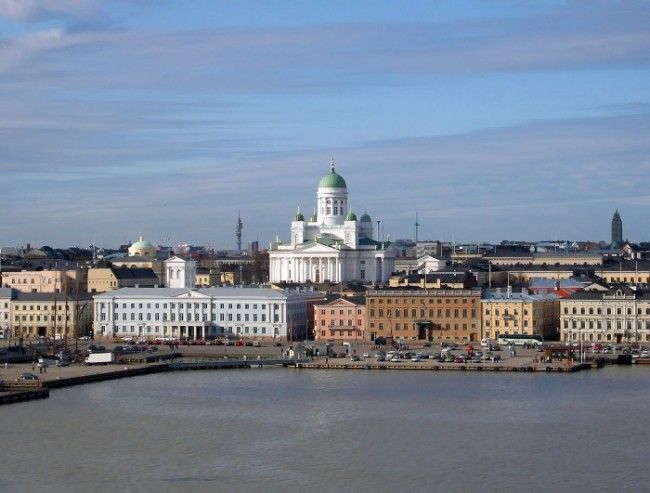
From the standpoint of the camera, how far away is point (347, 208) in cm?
8581

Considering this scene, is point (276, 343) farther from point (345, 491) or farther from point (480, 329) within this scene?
point (345, 491)

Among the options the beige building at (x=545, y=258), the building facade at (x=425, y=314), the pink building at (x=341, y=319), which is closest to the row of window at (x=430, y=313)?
the building facade at (x=425, y=314)

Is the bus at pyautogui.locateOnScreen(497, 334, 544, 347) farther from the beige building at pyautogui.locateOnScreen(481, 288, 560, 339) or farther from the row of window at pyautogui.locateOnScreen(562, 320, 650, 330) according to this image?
the row of window at pyautogui.locateOnScreen(562, 320, 650, 330)

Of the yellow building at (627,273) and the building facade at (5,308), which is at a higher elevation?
the yellow building at (627,273)

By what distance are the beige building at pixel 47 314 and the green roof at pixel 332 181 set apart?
20.6 metres

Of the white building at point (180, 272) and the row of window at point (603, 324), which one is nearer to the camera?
the row of window at point (603, 324)

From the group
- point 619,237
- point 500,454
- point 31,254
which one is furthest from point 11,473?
point 619,237

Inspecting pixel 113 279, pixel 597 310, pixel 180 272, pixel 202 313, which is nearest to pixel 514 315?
pixel 597 310

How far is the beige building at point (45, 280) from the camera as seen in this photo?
77.9 metres

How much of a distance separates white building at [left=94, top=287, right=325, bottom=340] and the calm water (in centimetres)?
1671

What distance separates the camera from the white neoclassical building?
81000 mm

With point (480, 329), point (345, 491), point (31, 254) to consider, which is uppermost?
point (31, 254)

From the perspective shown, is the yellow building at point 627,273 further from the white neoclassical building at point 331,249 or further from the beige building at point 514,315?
the beige building at point 514,315

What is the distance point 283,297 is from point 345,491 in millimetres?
34768
